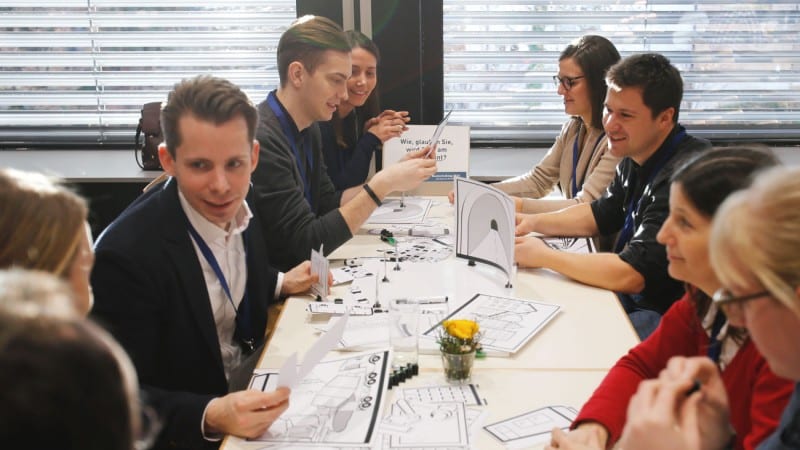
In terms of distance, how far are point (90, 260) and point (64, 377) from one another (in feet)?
2.29

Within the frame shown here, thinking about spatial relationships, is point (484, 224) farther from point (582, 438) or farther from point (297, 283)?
point (582, 438)

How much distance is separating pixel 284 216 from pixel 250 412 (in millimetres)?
1093

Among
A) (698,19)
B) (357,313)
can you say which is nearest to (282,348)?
(357,313)

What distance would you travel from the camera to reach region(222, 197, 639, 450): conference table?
1623mm

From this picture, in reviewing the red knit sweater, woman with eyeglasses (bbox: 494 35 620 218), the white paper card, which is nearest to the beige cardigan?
woman with eyeglasses (bbox: 494 35 620 218)

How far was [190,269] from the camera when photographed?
1.76 metres

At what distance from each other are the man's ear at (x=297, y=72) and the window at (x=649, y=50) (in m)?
1.56

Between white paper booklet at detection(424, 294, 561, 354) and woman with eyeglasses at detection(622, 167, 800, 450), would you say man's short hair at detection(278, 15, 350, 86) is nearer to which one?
white paper booklet at detection(424, 294, 561, 354)

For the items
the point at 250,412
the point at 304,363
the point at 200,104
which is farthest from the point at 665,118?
the point at 250,412

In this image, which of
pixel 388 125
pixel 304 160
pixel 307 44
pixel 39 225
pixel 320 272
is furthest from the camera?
pixel 388 125

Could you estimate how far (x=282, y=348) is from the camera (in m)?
1.89

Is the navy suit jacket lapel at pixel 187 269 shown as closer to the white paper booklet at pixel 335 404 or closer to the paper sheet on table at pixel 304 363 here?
the white paper booklet at pixel 335 404

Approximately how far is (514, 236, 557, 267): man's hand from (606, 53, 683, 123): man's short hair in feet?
2.04

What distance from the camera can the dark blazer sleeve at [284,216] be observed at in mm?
2475
